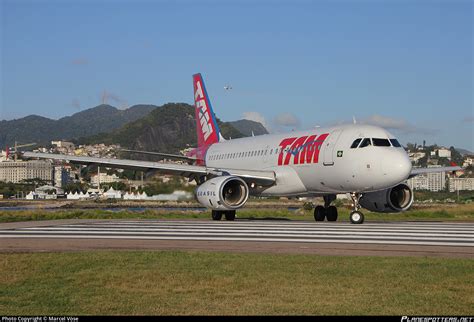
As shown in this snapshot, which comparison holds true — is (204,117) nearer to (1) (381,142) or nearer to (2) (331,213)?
(2) (331,213)

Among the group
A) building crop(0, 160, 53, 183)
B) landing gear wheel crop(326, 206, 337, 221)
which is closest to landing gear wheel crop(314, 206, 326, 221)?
landing gear wheel crop(326, 206, 337, 221)

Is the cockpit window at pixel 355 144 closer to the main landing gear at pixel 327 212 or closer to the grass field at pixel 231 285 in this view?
the main landing gear at pixel 327 212

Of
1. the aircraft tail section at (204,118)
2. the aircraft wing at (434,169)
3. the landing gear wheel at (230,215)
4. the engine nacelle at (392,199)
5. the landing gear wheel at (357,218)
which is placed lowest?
the landing gear wheel at (230,215)


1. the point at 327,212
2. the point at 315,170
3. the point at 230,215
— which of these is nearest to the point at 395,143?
the point at 315,170

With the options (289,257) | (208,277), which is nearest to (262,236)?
(289,257)

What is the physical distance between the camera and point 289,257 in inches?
523

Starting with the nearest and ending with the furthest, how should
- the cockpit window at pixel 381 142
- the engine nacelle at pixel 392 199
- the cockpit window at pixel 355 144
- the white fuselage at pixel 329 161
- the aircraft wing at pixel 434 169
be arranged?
the white fuselage at pixel 329 161 < the cockpit window at pixel 381 142 < the cockpit window at pixel 355 144 < the engine nacelle at pixel 392 199 < the aircraft wing at pixel 434 169

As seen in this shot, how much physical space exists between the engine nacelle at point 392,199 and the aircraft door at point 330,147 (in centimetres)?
305

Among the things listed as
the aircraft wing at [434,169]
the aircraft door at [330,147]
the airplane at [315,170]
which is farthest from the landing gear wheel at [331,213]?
the aircraft wing at [434,169]

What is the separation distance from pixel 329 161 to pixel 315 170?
100 centimetres

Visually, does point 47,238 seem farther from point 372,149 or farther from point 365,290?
point 372,149

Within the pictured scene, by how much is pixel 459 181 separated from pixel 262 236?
157m

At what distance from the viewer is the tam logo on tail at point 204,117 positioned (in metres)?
41.1

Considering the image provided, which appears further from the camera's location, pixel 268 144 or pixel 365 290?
pixel 268 144
